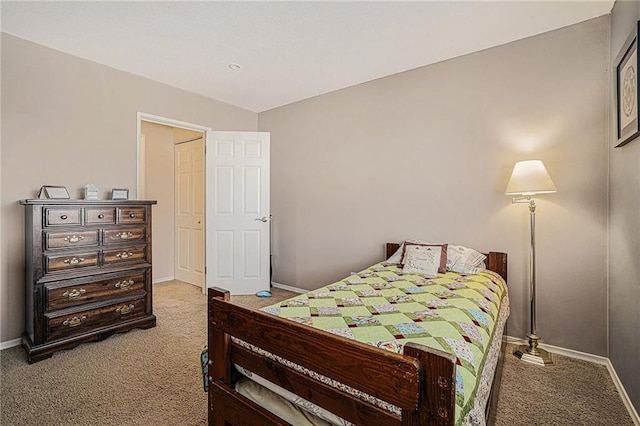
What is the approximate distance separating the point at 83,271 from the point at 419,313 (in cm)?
271

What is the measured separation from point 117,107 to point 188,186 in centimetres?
170

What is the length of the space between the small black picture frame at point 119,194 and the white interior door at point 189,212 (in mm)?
1445

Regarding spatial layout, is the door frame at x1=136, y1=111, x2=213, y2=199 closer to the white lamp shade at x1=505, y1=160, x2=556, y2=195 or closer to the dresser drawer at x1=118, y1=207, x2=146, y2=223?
the dresser drawer at x1=118, y1=207, x2=146, y2=223

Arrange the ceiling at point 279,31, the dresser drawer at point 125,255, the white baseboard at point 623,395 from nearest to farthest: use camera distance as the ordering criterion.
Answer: the white baseboard at point 623,395 < the ceiling at point 279,31 < the dresser drawer at point 125,255

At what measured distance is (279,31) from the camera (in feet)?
8.17

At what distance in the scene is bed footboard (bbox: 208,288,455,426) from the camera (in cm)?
84

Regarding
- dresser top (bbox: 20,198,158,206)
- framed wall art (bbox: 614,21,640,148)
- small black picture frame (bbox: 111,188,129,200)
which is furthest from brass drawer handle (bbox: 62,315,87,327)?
framed wall art (bbox: 614,21,640,148)

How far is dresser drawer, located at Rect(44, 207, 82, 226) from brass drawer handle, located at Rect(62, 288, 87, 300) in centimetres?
55

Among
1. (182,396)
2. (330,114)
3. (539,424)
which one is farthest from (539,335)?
(330,114)

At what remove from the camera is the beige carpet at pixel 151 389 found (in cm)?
172

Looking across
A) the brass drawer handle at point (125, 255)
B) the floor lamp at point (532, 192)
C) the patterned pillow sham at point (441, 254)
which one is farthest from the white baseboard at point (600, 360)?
the brass drawer handle at point (125, 255)

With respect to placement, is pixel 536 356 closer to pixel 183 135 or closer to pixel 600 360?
pixel 600 360

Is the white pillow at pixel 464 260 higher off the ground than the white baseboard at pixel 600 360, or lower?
higher

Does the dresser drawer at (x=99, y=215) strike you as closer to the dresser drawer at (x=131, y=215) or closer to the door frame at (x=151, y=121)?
the dresser drawer at (x=131, y=215)
